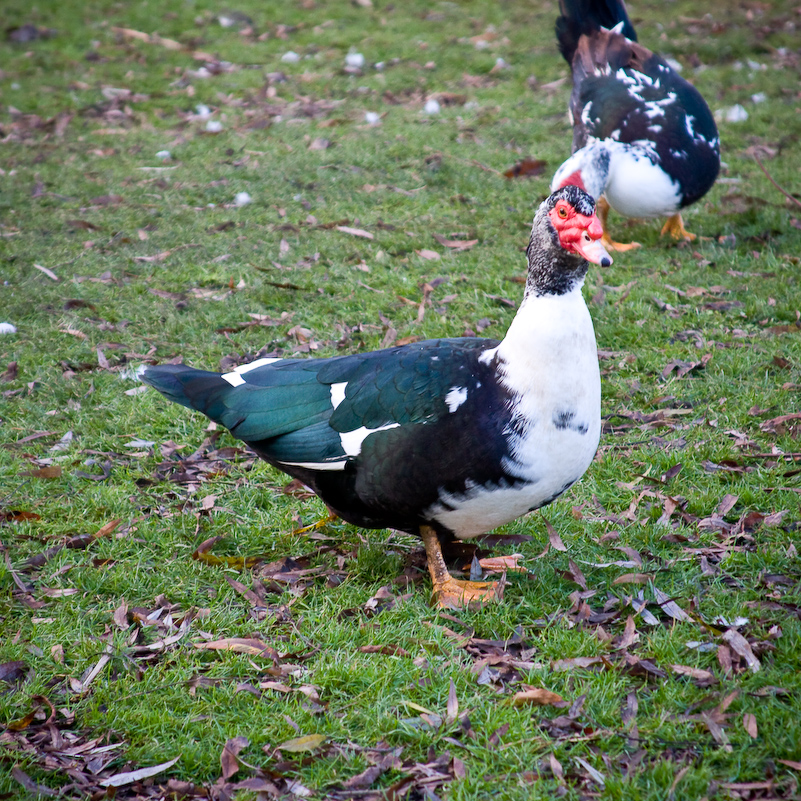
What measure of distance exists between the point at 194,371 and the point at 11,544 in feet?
3.48

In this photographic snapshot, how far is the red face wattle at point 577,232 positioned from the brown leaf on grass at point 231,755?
71.9 inches

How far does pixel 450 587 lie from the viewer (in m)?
3.24

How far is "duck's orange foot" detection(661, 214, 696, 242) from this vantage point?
620 centimetres

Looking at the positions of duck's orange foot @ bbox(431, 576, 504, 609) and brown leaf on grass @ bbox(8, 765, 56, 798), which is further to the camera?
duck's orange foot @ bbox(431, 576, 504, 609)

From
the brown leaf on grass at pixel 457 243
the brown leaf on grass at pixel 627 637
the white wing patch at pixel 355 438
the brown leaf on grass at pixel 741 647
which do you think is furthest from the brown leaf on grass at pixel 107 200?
the brown leaf on grass at pixel 741 647

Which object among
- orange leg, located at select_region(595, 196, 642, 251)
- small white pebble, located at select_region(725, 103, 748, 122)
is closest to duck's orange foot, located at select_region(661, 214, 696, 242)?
orange leg, located at select_region(595, 196, 642, 251)

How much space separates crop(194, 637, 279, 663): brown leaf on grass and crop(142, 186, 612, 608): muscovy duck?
57 centimetres

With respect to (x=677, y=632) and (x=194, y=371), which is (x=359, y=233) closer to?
(x=194, y=371)

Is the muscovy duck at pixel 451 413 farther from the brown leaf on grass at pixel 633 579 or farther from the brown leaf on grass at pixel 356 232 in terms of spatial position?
the brown leaf on grass at pixel 356 232

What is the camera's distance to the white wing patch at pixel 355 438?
315 cm

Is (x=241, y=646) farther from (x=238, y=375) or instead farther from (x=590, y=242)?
(x=590, y=242)

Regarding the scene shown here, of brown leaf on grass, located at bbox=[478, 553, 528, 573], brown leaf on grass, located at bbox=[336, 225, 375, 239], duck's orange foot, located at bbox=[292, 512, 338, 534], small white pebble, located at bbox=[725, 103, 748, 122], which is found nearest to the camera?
brown leaf on grass, located at bbox=[478, 553, 528, 573]

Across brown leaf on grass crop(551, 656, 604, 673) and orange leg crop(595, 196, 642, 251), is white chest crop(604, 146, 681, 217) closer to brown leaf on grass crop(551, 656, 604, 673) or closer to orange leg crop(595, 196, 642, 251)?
orange leg crop(595, 196, 642, 251)

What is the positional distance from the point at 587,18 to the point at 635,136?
151 cm
